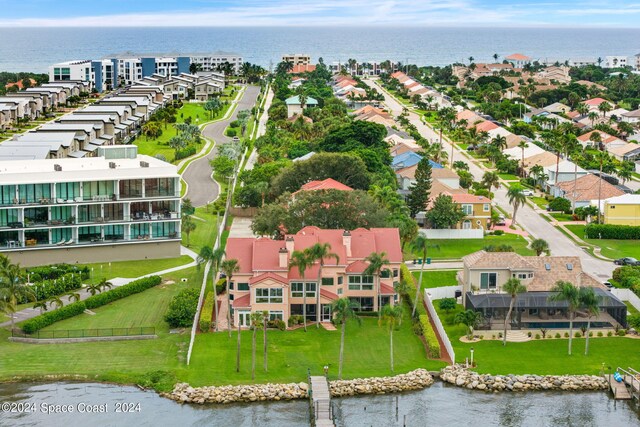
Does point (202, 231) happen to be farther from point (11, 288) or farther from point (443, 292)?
point (11, 288)

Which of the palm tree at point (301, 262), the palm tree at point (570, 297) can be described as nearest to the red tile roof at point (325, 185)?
the palm tree at point (301, 262)

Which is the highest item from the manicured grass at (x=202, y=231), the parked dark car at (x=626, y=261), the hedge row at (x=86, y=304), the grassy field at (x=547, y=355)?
the manicured grass at (x=202, y=231)

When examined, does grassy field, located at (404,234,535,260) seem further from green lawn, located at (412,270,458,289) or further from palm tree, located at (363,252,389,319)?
→ palm tree, located at (363,252,389,319)

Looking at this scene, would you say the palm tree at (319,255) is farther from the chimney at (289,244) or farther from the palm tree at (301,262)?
the chimney at (289,244)

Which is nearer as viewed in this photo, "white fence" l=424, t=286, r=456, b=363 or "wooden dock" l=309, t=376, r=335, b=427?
"wooden dock" l=309, t=376, r=335, b=427

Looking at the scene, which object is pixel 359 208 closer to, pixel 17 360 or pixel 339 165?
pixel 339 165

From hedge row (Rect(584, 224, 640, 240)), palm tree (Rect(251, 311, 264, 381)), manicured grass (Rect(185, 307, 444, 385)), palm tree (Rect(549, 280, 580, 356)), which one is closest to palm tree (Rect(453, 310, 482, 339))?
manicured grass (Rect(185, 307, 444, 385))

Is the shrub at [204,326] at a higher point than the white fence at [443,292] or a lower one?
lower

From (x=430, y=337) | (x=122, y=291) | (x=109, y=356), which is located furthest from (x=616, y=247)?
(x=109, y=356)
